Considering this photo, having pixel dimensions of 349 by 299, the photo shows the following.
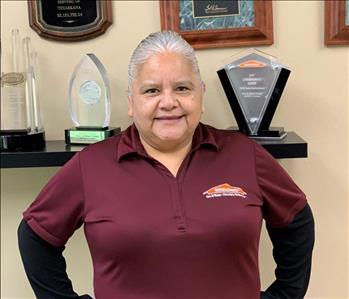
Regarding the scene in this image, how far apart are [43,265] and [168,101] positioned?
563 millimetres

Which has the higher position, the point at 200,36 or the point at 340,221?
the point at 200,36

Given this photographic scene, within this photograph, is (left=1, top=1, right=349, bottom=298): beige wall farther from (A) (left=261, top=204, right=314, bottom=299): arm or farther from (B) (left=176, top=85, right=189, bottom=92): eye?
(B) (left=176, top=85, right=189, bottom=92): eye

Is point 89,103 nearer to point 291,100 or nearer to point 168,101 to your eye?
point 168,101

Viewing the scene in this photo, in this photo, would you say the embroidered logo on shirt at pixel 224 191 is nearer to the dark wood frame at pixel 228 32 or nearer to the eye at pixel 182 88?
the eye at pixel 182 88

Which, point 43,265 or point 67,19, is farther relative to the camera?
point 67,19

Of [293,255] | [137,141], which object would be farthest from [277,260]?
[137,141]

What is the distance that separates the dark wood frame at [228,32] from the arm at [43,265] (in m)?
0.76

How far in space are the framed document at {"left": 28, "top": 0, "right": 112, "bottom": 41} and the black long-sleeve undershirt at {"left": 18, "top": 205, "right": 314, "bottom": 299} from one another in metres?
0.64

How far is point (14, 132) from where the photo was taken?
1.45 metres

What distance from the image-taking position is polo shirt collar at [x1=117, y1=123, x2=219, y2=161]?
124 centimetres

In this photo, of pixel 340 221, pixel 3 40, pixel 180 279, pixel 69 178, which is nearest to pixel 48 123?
pixel 3 40

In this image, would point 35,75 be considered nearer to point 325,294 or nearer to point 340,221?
point 340,221

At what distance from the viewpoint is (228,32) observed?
1.53m

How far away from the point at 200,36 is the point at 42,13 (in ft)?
1.72
